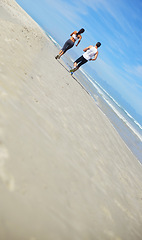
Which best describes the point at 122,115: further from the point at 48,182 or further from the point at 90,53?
the point at 48,182

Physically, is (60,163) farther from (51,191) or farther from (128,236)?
(128,236)

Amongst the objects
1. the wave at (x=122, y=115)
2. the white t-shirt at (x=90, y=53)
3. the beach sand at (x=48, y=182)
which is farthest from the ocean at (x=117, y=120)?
the beach sand at (x=48, y=182)

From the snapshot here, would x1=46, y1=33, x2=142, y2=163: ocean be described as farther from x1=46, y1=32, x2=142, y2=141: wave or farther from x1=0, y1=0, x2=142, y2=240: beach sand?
x1=0, y1=0, x2=142, y2=240: beach sand

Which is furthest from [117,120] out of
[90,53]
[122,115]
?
[122,115]

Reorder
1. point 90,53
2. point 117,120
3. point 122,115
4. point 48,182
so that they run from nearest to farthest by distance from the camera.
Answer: point 48,182 < point 90,53 < point 117,120 < point 122,115

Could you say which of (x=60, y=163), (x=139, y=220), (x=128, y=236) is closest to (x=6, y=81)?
(x=60, y=163)

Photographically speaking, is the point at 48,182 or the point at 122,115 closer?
the point at 48,182

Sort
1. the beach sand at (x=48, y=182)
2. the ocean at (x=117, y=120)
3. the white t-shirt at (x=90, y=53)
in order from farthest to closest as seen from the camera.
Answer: the ocean at (x=117, y=120), the white t-shirt at (x=90, y=53), the beach sand at (x=48, y=182)

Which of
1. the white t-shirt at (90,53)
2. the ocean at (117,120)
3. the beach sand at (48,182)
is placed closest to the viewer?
the beach sand at (48,182)

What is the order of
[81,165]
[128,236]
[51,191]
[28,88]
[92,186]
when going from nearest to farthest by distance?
[51,191] → [128,236] → [92,186] → [81,165] → [28,88]

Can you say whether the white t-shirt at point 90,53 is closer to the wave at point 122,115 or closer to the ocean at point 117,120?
the ocean at point 117,120

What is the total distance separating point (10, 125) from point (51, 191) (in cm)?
111

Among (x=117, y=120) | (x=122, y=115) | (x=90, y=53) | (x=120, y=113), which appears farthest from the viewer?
(x=120, y=113)

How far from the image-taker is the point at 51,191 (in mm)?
2234
